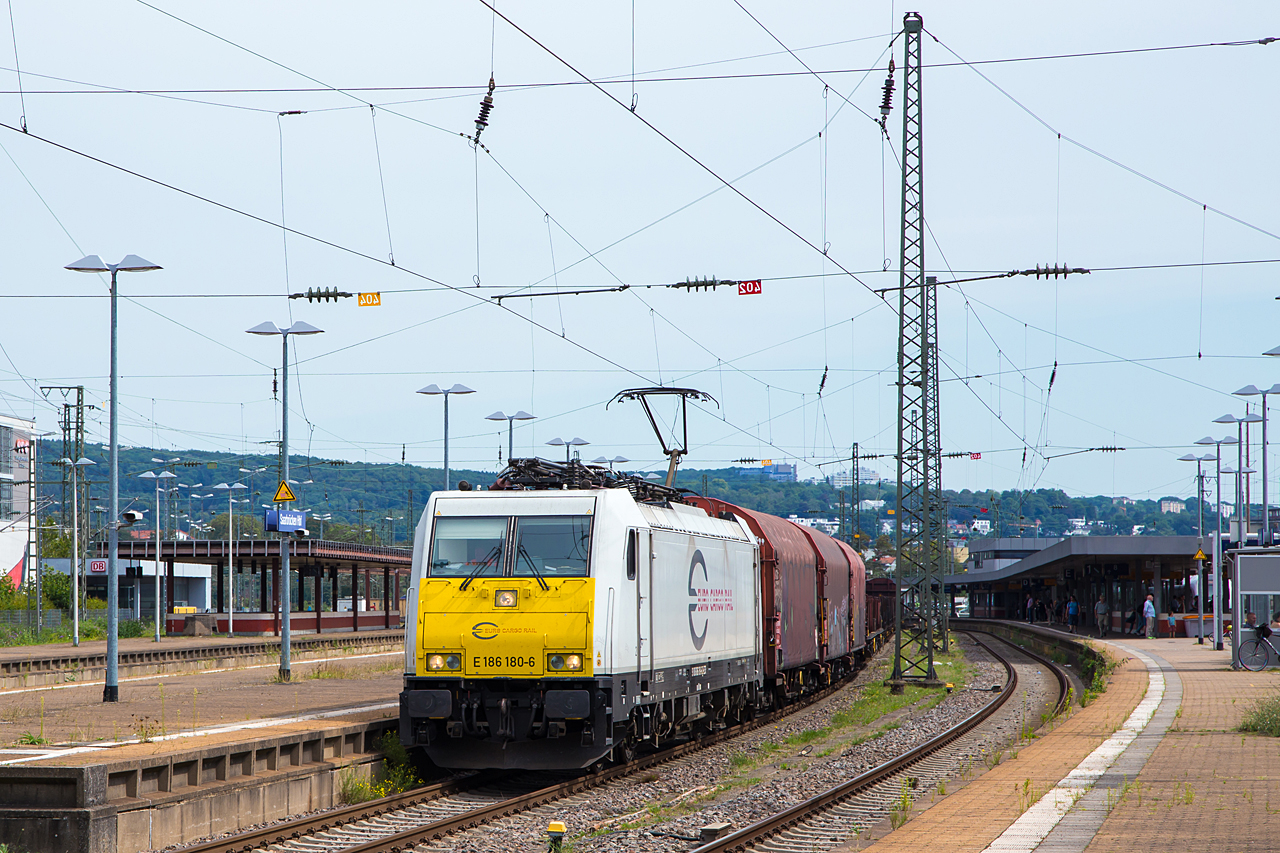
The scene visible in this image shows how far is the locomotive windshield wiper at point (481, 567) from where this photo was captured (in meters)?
15.4

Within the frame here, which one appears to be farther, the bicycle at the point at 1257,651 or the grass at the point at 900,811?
the bicycle at the point at 1257,651

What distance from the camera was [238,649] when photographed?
41.5 meters

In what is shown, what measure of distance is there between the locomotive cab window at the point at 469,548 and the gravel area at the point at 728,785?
9.16 feet

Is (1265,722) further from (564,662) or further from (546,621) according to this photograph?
(546,621)

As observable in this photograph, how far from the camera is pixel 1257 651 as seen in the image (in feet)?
96.1

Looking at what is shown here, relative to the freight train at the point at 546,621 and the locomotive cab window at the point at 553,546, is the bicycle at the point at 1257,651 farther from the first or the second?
the locomotive cab window at the point at 553,546

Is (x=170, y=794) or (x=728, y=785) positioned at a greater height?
(x=170, y=794)

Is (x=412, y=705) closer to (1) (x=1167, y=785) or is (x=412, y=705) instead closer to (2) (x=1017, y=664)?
(1) (x=1167, y=785)

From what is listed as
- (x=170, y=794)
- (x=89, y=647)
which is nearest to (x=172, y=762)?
(x=170, y=794)

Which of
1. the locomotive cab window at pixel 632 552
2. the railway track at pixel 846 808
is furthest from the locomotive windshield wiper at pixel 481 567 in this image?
the railway track at pixel 846 808

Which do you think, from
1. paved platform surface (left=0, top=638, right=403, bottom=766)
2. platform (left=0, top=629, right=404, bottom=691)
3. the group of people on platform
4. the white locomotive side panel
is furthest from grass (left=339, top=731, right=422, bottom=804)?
the group of people on platform

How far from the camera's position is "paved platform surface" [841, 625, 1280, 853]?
10.4 m

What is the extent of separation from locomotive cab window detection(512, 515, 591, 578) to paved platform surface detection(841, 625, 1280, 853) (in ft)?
14.9

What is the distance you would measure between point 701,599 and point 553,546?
3.77 metres
